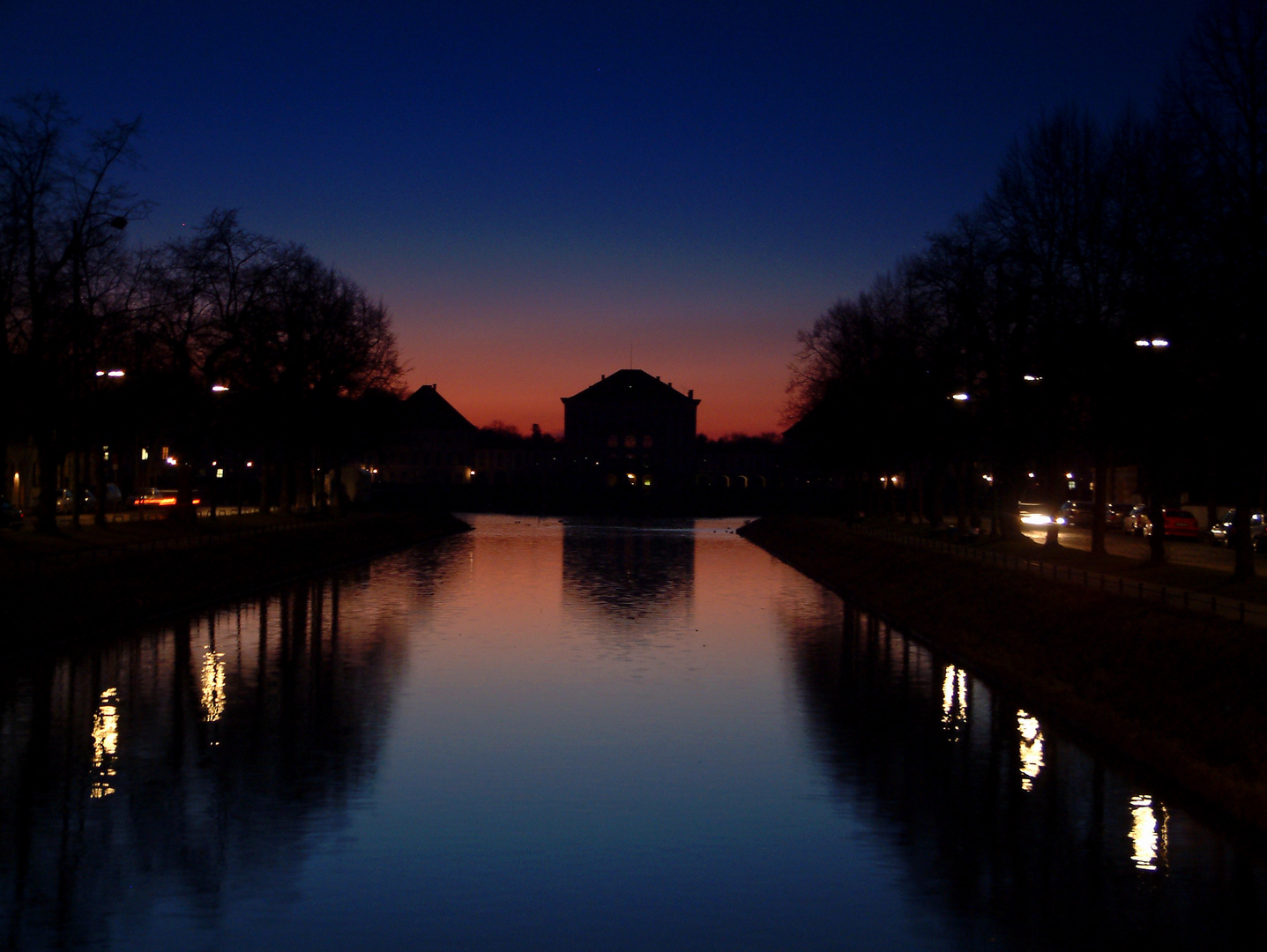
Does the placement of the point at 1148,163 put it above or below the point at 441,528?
above

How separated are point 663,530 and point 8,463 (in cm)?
4439

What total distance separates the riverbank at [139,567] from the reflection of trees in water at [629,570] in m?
10.5

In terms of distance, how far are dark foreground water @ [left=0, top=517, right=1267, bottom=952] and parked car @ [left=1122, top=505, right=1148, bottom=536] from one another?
4256cm

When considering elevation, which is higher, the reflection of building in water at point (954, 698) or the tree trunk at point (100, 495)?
the tree trunk at point (100, 495)

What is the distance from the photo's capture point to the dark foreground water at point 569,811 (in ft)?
35.9

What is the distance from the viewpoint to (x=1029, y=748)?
18766 millimetres

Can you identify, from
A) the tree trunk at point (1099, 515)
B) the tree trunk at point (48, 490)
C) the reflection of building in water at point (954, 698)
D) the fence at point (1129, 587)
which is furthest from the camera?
the tree trunk at point (48, 490)

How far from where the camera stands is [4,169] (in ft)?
137

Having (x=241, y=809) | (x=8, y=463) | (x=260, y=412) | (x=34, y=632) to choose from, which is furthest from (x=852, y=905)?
(x=8, y=463)

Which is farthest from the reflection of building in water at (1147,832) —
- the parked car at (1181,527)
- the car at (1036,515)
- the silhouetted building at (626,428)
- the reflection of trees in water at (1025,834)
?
the silhouetted building at (626,428)

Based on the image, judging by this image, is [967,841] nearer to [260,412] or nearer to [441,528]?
[260,412]

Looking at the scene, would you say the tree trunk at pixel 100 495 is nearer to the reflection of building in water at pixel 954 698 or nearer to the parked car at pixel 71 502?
the parked car at pixel 71 502

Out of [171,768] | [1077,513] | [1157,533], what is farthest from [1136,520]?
[171,768]

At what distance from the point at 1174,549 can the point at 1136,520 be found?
1602 centimetres
